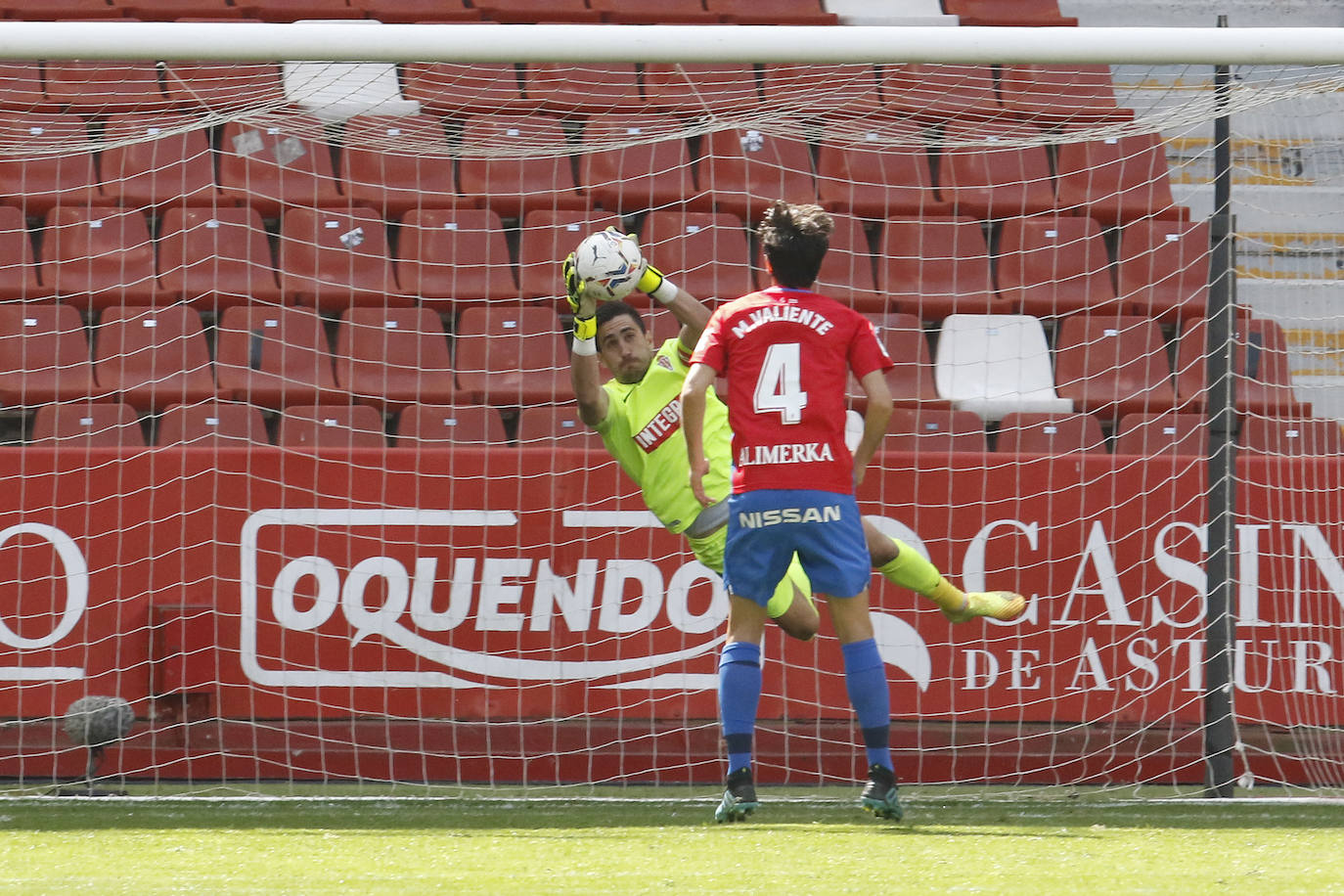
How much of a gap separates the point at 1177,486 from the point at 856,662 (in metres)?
1.91

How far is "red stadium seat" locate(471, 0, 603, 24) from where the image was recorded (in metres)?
7.77

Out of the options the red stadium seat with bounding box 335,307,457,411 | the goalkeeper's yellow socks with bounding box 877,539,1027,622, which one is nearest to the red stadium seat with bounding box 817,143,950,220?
the red stadium seat with bounding box 335,307,457,411

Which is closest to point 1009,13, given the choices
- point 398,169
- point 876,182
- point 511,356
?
point 876,182

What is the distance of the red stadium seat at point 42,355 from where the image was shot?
5.69m

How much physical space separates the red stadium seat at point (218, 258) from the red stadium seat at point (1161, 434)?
338 cm

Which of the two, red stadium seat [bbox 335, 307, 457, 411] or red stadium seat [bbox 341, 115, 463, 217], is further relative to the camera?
red stadium seat [bbox 341, 115, 463, 217]

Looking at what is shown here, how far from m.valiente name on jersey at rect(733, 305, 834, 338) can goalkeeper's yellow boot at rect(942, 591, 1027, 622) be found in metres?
1.13

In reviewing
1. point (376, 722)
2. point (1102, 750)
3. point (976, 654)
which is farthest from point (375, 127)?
Result: point (1102, 750)

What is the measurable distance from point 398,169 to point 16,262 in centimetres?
161

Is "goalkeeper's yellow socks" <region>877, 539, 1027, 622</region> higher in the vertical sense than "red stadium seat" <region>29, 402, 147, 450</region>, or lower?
lower

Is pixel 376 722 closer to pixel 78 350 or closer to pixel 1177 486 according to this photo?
pixel 78 350

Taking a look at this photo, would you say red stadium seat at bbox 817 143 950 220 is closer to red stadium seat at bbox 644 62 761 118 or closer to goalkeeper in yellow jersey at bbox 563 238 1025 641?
red stadium seat at bbox 644 62 761 118

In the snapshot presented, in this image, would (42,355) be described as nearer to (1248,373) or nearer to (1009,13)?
(1248,373)

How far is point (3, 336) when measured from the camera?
18.8 ft
